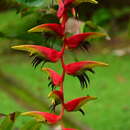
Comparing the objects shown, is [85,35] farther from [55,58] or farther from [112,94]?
[112,94]

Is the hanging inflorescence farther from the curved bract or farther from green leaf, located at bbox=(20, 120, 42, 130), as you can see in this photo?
green leaf, located at bbox=(20, 120, 42, 130)

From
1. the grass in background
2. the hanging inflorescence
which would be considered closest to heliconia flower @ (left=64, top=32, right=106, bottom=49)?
the hanging inflorescence

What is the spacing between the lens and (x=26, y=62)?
6.36m

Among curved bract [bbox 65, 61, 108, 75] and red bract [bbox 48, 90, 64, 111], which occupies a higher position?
curved bract [bbox 65, 61, 108, 75]

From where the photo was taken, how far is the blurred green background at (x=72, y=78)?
3.34 feet

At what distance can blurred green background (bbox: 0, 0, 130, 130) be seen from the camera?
1020 millimetres

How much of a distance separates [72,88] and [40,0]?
400 centimetres

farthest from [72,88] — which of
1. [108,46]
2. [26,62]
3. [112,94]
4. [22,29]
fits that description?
[22,29]

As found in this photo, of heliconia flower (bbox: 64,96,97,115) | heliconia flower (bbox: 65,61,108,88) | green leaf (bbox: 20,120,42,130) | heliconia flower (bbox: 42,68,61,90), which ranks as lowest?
green leaf (bbox: 20,120,42,130)

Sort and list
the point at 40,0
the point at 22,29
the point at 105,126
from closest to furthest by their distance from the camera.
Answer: the point at 40,0
the point at 22,29
the point at 105,126

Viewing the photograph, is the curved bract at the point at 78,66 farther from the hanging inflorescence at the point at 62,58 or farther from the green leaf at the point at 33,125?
the green leaf at the point at 33,125

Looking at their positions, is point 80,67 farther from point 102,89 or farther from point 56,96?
point 102,89

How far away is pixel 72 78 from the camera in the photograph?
5.15 meters

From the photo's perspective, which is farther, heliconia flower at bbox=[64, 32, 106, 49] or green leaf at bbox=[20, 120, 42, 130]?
green leaf at bbox=[20, 120, 42, 130]
